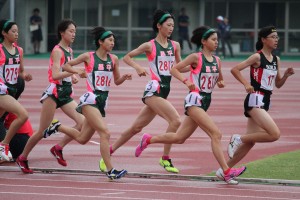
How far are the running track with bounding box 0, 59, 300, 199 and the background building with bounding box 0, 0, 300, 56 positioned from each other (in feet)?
76.7

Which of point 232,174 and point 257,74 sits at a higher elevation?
point 257,74

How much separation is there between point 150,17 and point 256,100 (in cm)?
3684

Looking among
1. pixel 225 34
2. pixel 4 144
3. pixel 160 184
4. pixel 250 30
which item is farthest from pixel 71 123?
pixel 250 30

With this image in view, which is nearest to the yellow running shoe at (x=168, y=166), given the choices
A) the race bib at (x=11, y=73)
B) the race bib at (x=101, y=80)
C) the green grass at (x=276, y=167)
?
the green grass at (x=276, y=167)

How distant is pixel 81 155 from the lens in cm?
1600

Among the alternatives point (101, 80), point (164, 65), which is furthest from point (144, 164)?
point (101, 80)

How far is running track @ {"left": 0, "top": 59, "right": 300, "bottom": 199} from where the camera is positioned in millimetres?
12148

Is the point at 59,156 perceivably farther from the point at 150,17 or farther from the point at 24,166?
the point at 150,17

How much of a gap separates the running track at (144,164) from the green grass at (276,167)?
1.40 ft

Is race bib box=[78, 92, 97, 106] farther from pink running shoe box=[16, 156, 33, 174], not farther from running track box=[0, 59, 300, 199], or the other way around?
pink running shoe box=[16, 156, 33, 174]

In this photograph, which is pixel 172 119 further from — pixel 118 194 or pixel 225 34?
pixel 225 34

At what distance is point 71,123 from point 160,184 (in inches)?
318

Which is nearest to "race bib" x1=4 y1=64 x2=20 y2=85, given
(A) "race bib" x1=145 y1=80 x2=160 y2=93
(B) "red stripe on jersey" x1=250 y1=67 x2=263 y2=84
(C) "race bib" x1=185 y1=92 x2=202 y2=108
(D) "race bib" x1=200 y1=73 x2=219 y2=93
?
(A) "race bib" x1=145 y1=80 x2=160 y2=93

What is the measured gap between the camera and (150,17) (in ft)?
164
